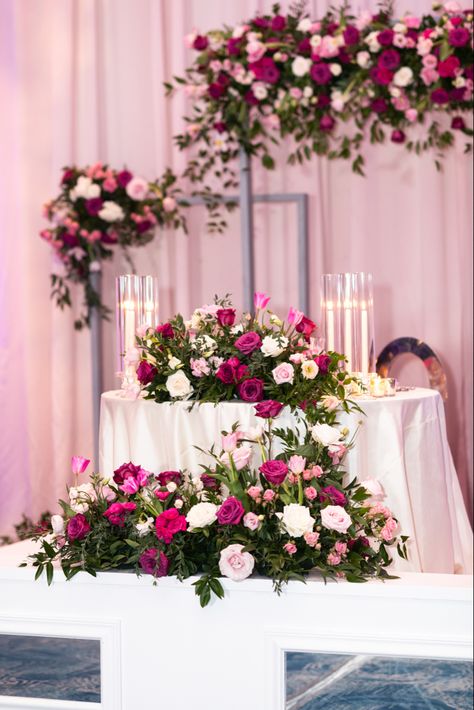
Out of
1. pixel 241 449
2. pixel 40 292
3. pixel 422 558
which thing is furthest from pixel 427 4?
pixel 241 449

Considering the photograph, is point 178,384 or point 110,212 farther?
point 110,212

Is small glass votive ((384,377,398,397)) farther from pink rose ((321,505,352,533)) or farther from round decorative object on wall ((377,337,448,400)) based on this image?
pink rose ((321,505,352,533))

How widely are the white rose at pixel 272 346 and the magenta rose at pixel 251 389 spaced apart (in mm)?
94

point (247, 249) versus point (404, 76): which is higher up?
point (404, 76)

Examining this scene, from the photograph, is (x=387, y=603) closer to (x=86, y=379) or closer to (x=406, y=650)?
(x=406, y=650)

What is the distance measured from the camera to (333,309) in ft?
10.7

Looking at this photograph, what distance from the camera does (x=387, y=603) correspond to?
1.94 metres

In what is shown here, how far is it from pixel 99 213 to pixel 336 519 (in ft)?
9.78

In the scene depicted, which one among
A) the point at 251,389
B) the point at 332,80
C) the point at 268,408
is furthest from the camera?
the point at 332,80

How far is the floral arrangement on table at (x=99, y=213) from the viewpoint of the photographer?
4.69 m

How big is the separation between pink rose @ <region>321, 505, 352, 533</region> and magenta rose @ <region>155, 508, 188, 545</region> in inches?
12.3

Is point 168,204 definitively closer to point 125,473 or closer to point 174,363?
point 174,363

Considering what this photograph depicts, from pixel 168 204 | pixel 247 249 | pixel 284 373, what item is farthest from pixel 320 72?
pixel 284 373

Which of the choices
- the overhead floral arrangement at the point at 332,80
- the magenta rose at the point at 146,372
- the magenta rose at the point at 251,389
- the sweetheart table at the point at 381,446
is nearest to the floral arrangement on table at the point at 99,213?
the overhead floral arrangement at the point at 332,80
